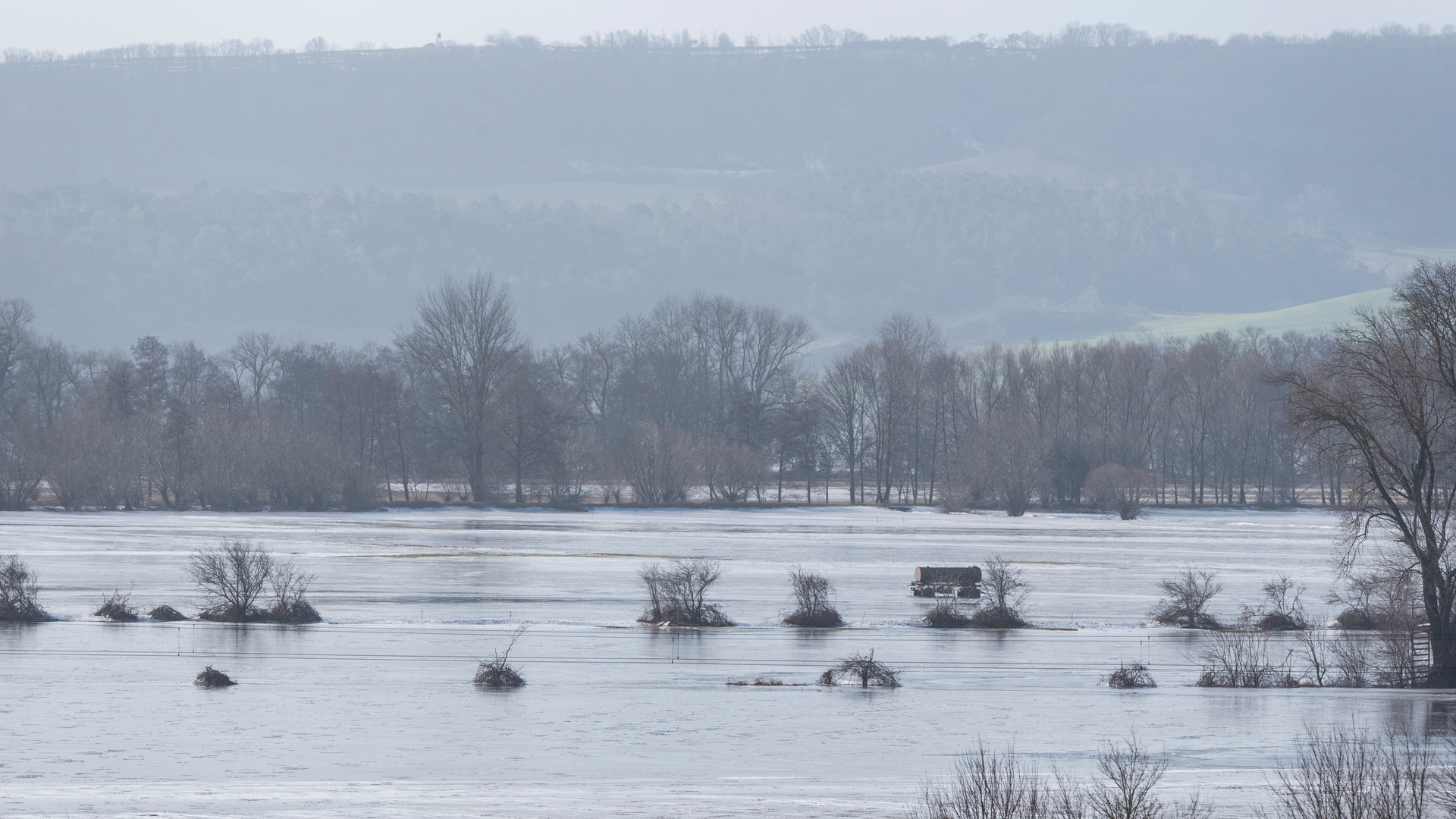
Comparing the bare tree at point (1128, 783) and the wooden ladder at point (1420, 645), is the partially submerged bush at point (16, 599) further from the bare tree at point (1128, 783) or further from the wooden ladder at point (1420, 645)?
the wooden ladder at point (1420, 645)

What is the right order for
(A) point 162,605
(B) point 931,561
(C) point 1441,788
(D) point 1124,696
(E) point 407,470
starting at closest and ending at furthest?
(C) point 1441,788 < (D) point 1124,696 < (A) point 162,605 < (B) point 931,561 < (E) point 407,470

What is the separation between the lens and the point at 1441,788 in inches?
592

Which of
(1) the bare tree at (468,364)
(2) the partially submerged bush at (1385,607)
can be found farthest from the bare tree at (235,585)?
(1) the bare tree at (468,364)

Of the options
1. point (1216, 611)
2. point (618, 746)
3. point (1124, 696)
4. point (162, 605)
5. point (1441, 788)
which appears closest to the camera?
point (1441, 788)

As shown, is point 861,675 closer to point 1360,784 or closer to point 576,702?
point 576,702

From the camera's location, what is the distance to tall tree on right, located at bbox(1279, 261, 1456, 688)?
26.5 m

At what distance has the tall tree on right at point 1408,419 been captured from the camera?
26484 mm

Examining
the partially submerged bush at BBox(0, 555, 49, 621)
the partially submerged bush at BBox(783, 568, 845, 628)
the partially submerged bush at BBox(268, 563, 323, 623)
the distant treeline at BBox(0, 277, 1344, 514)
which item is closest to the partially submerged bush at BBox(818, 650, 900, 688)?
the partially submerged bush at BBox(783, 568, 845, 628)

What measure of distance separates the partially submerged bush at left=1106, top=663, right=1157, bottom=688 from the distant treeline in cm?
5215

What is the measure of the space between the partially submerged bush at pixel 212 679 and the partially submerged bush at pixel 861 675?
10.3 meters

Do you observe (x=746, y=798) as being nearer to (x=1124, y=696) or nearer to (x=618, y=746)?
(x=618, y=746)

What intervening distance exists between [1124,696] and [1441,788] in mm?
8976

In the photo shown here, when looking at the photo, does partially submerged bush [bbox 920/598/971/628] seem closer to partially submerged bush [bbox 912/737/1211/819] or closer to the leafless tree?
the leafless tree

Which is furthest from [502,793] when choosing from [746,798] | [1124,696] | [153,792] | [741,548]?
[741,548]
